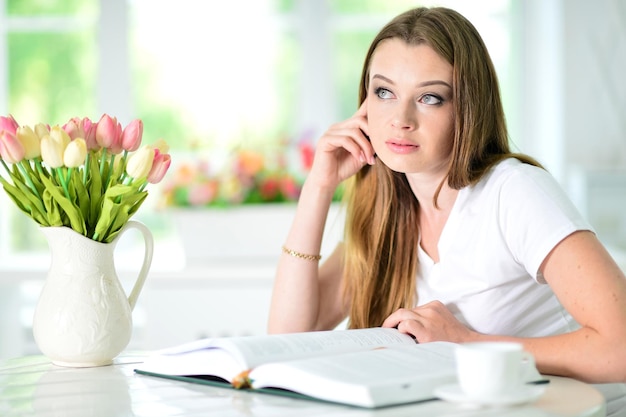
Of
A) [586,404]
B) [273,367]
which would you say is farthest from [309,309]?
[586,404]

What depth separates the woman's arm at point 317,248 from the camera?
6.38 feet

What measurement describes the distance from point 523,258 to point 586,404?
18.5 inches

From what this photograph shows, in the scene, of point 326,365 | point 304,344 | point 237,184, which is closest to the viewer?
point 326,365

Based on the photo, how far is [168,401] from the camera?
1.28m

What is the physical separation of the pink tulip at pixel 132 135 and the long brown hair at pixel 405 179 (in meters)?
0.53

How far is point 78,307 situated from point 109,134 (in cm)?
29

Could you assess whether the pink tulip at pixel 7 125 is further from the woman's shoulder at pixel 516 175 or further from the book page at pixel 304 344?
the woman's shoulder at pixel 516 175

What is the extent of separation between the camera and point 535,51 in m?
4.34

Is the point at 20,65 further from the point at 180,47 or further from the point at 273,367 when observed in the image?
the point at 273,367

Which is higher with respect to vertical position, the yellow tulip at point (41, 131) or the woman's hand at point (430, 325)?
the yellow tulip at point (41, 131)

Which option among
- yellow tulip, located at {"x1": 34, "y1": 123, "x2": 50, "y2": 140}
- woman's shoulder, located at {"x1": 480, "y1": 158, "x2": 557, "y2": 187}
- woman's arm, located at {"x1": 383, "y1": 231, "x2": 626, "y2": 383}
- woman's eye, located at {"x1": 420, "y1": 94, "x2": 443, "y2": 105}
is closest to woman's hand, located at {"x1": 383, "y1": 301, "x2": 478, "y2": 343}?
woman's arm, located at {"x1": 383, "y1": 231, "x2": 626, "y2": 383}

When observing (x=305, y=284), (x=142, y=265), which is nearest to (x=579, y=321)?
(x=305, y=284)

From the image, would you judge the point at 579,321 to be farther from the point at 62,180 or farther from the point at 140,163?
the point at 62,180

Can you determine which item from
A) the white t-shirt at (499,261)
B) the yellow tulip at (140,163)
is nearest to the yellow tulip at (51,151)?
the yellow tulip at (140,163)
